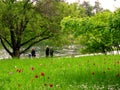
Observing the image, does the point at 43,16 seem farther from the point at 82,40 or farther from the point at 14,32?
the point at 82,40

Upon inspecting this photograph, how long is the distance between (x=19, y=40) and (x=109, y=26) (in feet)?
98.9

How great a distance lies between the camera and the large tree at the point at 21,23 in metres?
37.9

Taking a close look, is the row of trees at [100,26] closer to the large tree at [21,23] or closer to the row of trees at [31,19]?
the row of trees at [31,19]

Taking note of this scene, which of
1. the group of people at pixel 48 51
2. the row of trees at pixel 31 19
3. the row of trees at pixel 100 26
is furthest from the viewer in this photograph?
the group of people at pixel 48 51

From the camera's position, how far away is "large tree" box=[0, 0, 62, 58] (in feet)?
124

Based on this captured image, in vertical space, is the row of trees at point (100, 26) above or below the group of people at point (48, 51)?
above

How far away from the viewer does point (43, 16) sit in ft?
132

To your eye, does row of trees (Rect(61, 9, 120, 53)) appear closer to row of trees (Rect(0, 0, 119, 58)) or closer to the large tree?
row of trees (Rect(0, 0, 119, 58))

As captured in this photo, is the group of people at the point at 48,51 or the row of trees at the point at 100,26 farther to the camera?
the group of people at the point at 48,51

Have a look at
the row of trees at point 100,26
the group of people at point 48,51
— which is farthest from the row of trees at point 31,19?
the row of trees at point 100,26

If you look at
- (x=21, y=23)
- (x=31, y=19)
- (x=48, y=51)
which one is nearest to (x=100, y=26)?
(x=31, y=19)

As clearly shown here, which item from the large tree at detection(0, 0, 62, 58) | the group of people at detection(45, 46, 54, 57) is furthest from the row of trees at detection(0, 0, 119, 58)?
the group of people at detection(45, 46, 54, 57)

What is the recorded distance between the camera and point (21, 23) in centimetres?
4047

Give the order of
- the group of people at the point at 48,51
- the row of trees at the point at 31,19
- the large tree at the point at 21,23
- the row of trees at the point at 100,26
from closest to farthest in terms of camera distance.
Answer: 1. the row of trees at the point at 100,26
2. the large tree at the point at 21,23
3. the row of trees at the point at 31,19
4. the group of people at the point at 48,51
